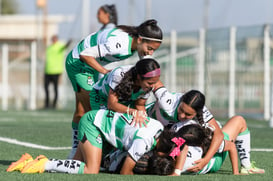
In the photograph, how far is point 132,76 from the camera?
719 centimetres

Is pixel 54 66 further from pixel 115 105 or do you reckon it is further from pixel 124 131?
pixel 124 131

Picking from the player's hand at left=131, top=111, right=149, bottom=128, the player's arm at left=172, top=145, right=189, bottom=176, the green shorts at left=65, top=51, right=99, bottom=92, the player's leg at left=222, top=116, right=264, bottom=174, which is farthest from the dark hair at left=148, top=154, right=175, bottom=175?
the green shorts at left=65, top=51, right=99, bottom=92

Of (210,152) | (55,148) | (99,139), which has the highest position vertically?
(99,139)

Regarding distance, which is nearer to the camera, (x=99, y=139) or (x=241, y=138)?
(x=99, y=139)

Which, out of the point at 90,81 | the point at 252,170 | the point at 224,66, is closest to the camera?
the point at 252,170

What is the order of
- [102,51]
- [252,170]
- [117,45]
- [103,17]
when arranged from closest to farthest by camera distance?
[252,170]
[117,45]
[102,51]
[103,17]

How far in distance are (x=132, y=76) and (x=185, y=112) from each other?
60 cm

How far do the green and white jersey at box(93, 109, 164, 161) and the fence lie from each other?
11.0m

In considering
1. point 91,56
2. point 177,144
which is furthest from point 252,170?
point 91,56

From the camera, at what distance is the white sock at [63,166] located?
7160 mm

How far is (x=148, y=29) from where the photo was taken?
8.05m

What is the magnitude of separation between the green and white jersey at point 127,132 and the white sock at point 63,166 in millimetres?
383

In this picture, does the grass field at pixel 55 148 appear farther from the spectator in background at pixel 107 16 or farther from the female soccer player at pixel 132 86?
the spectator in background at pixel 107 16

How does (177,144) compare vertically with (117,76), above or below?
below
